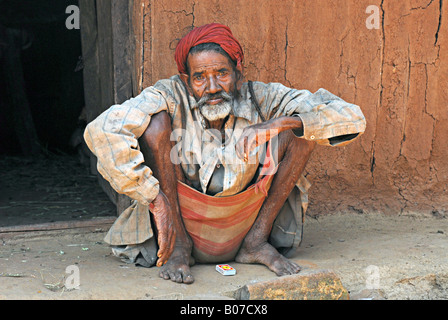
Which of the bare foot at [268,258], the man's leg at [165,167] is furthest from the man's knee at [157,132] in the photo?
the bare foot at [268,258]

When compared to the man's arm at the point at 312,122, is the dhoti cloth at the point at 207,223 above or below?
below

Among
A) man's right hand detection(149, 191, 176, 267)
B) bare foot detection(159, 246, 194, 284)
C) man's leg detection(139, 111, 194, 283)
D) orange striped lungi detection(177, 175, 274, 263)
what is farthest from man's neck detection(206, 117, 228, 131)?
bare foot detection(159, 246, 194, 284)

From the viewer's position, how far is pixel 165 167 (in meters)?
2.76

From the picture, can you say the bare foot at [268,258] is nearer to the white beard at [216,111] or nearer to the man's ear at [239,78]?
the white beard at [216,111]

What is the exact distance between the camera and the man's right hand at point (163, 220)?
267cm

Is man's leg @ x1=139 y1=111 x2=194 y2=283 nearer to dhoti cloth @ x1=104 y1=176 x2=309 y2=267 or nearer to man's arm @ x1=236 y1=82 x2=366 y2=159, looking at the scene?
dhoti cloth @ x1=104 y1=176 x2=309 y2=267

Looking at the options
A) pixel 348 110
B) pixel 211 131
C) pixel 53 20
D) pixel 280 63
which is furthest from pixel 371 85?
pixel 53 20

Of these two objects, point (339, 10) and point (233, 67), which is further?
point (339, 10)

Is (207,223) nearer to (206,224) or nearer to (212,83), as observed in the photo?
(206,224)

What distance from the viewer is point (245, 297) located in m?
2.51

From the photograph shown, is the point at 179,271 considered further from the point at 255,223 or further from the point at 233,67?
the point at 233,67

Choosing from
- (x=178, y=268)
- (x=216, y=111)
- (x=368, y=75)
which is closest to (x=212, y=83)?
(x=216, y=111)

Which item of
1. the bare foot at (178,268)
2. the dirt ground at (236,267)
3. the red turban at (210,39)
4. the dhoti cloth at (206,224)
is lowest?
the dirt ground at (236,267)

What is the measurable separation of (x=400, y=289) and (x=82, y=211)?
2.34 m
